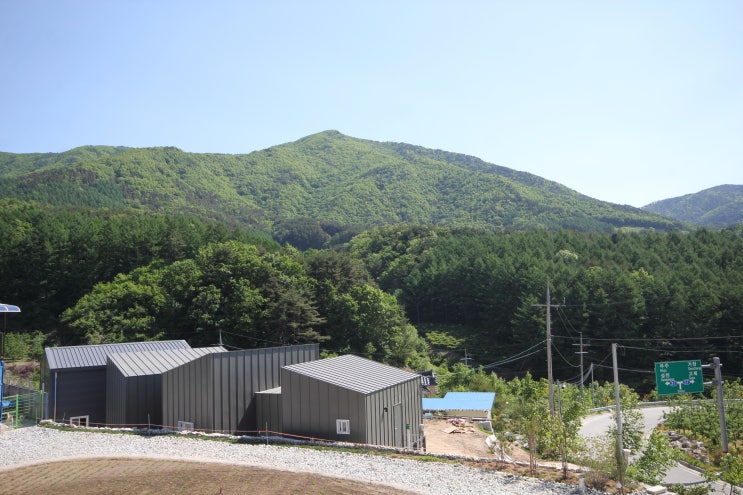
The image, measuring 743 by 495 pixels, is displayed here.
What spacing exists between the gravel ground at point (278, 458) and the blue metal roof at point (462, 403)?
16.9 meters

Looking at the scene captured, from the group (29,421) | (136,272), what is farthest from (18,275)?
(29,421)

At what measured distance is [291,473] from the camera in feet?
48.0

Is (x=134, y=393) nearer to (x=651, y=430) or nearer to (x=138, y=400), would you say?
(x=138, y=400)

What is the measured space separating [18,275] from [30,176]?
94017mm

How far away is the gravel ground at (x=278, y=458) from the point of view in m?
13.7

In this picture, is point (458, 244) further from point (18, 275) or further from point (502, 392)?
point (18, 275)

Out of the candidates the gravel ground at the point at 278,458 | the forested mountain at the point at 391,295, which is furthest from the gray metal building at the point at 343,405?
the forested mountain at the point at 391,295

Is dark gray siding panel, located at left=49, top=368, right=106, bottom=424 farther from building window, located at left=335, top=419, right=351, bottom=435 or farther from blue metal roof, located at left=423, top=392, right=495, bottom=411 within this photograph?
blue metal roof, located at left=423, top=392, right=495, bottom=411

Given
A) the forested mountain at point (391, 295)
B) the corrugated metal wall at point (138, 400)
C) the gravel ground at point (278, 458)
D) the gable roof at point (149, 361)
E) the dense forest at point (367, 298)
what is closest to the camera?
the gravel ground at point (278, 458)

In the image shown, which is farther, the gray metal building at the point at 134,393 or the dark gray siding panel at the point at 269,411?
the gray metal building at the point at 134,393

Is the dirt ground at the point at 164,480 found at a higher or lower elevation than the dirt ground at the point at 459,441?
higher

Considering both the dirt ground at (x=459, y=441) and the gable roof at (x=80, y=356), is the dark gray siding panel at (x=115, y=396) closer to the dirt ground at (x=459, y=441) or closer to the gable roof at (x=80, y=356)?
the gable roof at (x=80, y=356)

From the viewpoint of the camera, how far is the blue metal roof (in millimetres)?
32322

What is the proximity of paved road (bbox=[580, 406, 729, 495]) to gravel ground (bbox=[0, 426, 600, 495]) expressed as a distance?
5662 millimetres
